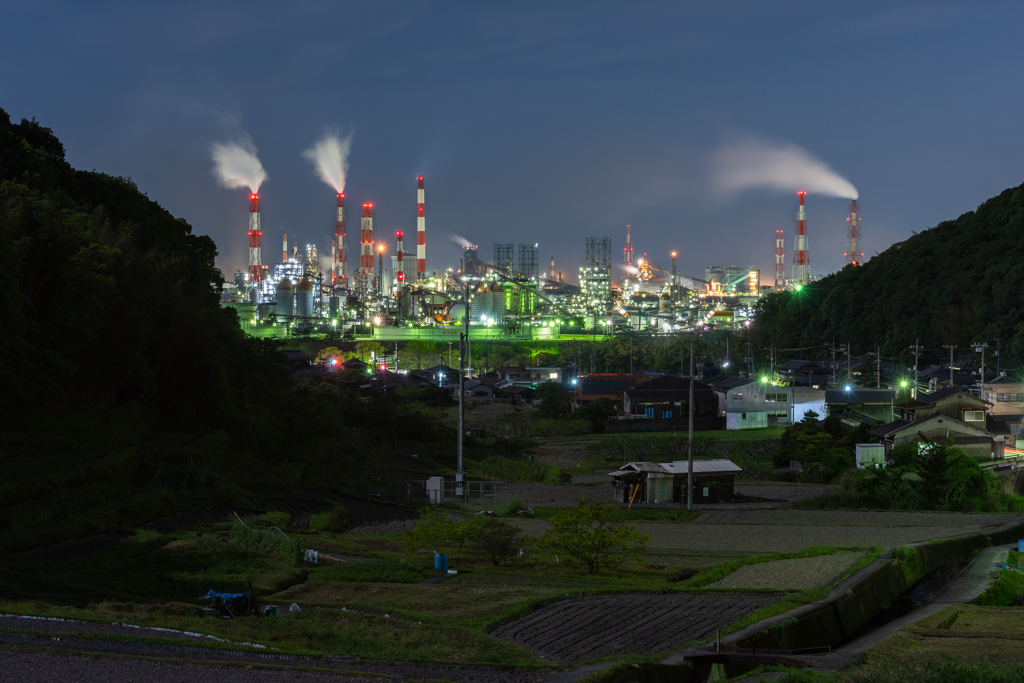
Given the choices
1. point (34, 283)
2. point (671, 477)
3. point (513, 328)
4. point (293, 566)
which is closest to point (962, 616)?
point (293, 566)

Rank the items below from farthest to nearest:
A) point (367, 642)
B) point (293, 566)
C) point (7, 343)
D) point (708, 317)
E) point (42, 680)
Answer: point (708, 317), point (7, 343), point (293, 566), point (367, 642), point (42, 680)

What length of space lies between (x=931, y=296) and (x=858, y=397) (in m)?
19.0

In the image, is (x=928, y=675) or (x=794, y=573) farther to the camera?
(x=794, y=573)

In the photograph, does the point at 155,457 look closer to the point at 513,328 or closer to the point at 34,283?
the point at 34,283

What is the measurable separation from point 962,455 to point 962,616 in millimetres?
9610

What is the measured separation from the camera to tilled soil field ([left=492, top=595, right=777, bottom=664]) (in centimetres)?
774

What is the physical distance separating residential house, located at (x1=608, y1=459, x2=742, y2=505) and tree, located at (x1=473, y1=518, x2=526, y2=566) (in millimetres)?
5557

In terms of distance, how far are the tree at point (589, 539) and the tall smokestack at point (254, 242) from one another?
76.6m

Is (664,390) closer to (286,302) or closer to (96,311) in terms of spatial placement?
(96,311)

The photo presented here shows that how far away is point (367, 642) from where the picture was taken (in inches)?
283

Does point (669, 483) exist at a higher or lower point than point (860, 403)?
lower

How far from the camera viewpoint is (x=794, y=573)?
1077cm

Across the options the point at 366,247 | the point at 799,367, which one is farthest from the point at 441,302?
the point at 799,367

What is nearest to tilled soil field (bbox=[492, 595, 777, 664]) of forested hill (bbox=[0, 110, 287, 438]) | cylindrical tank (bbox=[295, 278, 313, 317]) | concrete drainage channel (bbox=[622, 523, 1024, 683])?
concrete drainage channel (bbox=[622, 523, 1024, 683])
